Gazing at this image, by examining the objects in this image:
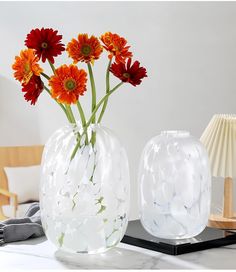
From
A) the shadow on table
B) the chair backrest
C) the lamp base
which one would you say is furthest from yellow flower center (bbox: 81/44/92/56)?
the chair backrest

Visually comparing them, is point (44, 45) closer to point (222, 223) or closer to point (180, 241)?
point (180, 241)

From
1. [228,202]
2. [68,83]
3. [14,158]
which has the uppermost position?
[68,83]

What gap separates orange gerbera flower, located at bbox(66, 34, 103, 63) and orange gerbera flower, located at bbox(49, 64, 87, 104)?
43 mm

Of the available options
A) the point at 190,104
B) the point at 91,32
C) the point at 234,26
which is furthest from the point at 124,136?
the point at 234,26

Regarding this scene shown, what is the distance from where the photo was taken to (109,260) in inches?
45.3

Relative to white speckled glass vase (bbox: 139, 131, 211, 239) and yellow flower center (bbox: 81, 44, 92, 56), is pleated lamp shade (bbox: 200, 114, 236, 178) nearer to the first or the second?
white speckled glass vase (bbox: 139, 131, 211, 239)

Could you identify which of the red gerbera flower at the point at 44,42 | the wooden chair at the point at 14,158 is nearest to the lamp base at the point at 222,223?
the red gerbera flower at the point at 44,42

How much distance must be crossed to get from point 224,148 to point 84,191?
52 centimetres

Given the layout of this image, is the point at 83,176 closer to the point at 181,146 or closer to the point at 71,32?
the point at 181,146

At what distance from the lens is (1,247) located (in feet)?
4.25

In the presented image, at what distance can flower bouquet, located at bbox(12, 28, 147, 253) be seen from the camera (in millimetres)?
1117

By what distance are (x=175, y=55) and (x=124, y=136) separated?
0.76 metres

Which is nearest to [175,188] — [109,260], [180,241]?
[180,241]

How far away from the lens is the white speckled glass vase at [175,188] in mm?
1242
